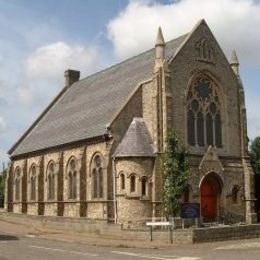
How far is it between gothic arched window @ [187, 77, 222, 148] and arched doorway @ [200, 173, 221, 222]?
262cm

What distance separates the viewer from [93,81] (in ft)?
172

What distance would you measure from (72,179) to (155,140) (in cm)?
991

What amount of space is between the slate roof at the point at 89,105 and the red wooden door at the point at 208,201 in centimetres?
840

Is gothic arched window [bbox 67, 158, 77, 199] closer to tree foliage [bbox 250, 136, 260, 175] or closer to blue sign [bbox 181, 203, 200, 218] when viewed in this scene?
blue sign [bbox 181, 203, 200, 218]

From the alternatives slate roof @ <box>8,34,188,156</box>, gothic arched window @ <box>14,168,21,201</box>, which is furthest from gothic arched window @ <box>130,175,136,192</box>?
gothic arched window @ <box>14,168,21,201</box>

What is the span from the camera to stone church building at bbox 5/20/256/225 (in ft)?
117

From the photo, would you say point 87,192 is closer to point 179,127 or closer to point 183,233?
point 179,127

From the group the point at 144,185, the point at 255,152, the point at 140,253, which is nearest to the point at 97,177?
the point at 144,185

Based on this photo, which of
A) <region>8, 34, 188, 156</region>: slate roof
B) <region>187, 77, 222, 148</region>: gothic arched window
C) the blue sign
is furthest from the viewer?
<region>8, 34, 188, 156</region>: slate roof

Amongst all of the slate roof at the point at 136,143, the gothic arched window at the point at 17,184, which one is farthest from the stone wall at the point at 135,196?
the gothic arched window at the point at 17,184

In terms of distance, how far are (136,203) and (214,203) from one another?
266 inches

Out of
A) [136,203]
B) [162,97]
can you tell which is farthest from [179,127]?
[136,203]

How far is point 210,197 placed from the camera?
3875 centimetres

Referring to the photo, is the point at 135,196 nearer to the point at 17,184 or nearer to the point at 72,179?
the point at 72,179
